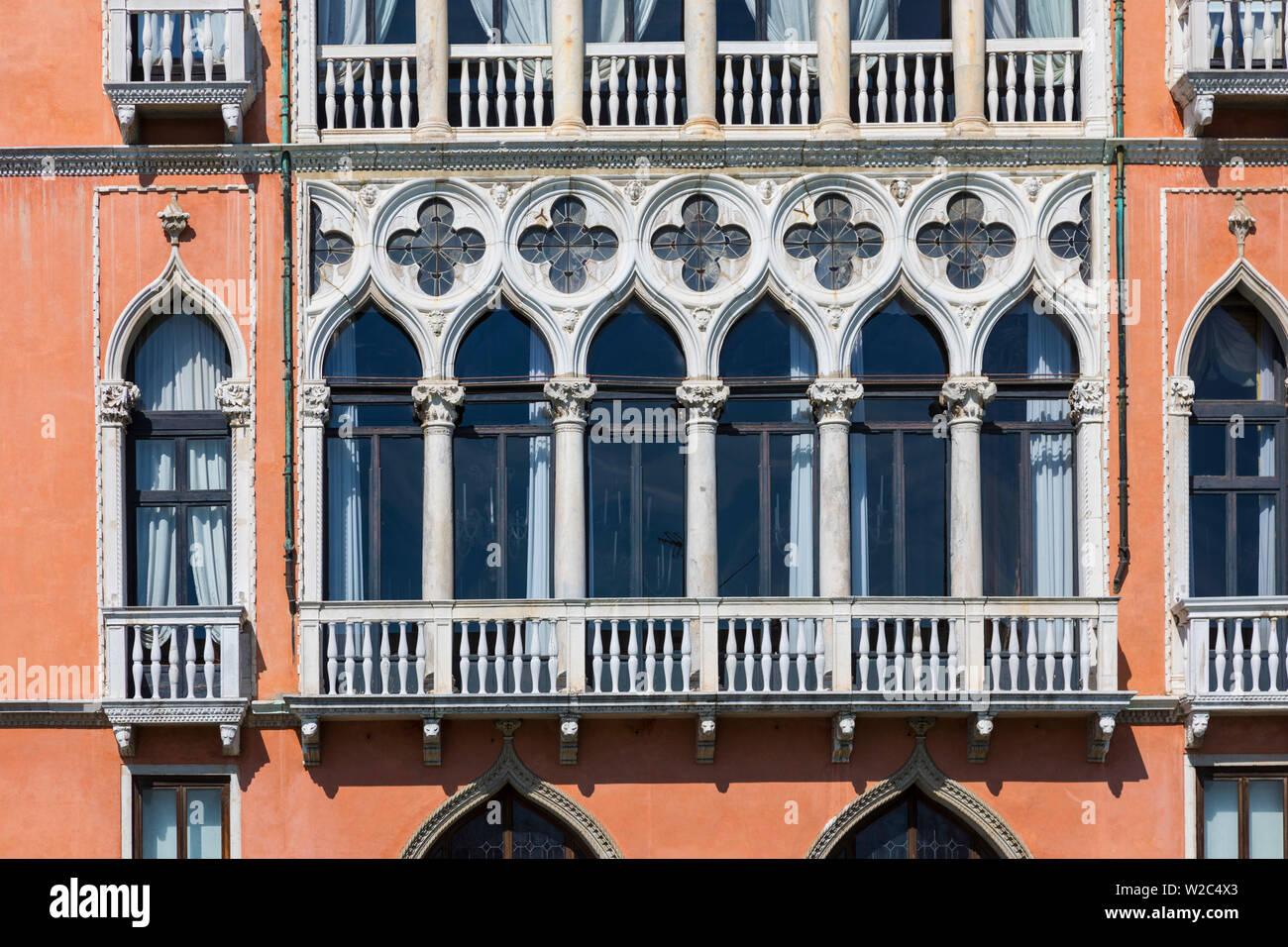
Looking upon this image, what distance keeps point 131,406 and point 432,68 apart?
14.9 feet

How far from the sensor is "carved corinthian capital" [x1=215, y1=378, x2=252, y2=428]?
24.4 meters

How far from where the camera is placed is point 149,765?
78.5ft

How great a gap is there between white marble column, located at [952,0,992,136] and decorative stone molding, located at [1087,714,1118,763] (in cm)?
597

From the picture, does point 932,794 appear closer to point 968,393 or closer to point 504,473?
point 968,393

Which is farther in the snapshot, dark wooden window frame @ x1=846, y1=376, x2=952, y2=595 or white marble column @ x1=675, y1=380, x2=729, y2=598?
dark wooden window frame @ x1=846, y1=376, x2=952, y2=595

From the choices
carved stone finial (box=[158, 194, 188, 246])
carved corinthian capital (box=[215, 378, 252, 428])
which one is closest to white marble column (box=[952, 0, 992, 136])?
carved corinthian capital (box=[215, 378, 252, 428])

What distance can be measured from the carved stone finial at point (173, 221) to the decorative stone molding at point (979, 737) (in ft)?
30.2

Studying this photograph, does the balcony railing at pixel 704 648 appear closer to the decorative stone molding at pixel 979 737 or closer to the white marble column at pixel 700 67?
the decorative stone molding at pixel 979 737

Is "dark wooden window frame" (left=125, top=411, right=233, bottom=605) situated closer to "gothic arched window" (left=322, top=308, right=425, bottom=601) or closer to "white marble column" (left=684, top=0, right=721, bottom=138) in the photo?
"gothic arched window" (left=322, top=308, right=425, bottom=601)

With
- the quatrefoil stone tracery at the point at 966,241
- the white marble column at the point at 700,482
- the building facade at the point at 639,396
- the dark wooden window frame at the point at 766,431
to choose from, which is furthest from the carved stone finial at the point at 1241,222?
the white marble column at the point at 700,482

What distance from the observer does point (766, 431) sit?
24.7 meters

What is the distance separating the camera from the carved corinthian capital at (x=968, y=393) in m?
24.4

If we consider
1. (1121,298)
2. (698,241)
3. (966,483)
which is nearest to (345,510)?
(698,241)
